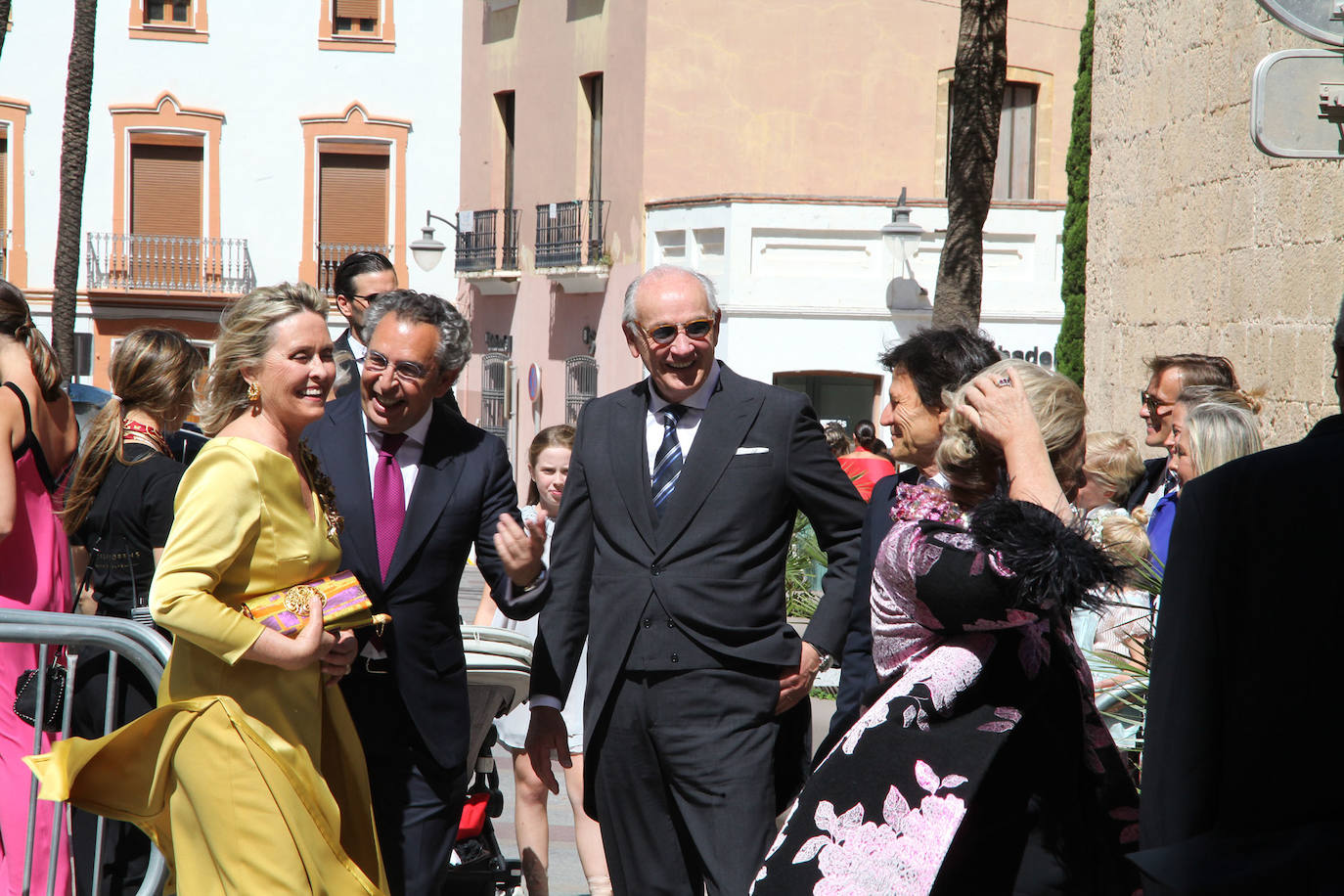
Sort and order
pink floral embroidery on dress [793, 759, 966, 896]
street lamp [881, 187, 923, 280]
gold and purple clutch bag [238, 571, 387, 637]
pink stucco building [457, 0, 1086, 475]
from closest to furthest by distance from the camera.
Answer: pink floral embroidery on dress [793, 759, 966, 896]
gold and purple clutch bag [238, 571, 387, 637]
street lamp [881, 187, 923, 280]
pink stucco building [457, 0, 1086, 475]

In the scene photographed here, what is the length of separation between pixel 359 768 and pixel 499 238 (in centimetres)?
2445

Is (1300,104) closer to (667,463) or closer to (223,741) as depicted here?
(667,463)

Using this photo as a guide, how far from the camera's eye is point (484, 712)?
5.12 meters

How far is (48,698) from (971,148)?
7.14m

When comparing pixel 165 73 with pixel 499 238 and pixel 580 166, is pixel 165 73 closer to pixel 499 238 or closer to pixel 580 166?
pixel 499 238

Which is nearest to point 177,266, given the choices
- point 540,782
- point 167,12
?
point 167,12

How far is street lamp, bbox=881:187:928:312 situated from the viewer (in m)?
20.0

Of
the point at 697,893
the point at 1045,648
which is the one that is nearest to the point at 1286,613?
the point at 1045,648

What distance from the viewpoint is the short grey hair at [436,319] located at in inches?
177

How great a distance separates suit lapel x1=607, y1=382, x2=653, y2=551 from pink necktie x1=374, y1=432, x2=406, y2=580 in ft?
2.07

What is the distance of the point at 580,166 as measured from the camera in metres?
25.2

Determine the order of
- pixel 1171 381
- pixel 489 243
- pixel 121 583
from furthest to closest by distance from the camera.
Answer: pixel 489 243 < pixel 1171 381 < pixel 121 583

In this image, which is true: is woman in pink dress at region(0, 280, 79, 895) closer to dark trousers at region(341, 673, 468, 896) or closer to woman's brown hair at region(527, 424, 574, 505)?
dark trousers at region(341, 673, 468, 896)

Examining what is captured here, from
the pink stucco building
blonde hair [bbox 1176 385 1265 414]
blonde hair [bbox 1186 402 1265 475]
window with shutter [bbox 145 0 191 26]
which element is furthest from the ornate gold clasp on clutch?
window with shutter [bbox 145 0 191 26]
